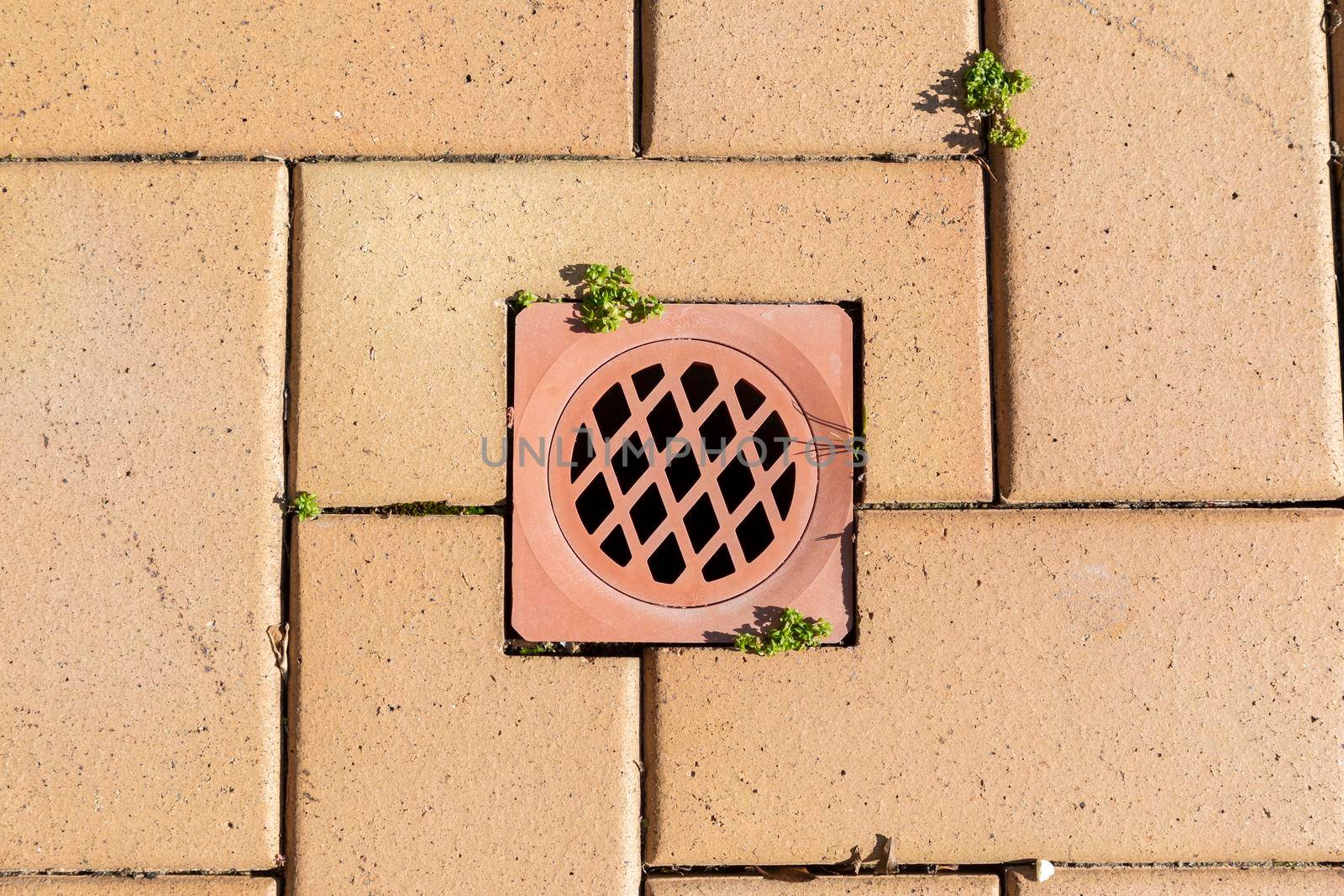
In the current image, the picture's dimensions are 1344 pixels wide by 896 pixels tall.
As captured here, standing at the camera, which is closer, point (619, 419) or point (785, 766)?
point (785, 766)

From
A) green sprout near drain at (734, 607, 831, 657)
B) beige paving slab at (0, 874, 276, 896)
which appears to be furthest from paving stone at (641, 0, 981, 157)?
beige paving slab at (0, 874, 276, 896)

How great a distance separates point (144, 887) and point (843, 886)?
1.73 meters

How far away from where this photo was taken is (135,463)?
2.12m

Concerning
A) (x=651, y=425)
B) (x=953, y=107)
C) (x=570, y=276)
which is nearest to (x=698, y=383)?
(x=651, y=425)

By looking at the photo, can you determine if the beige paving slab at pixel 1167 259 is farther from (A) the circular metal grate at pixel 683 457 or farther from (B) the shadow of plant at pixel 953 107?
(A) the circular metal grate at pixel 683 457

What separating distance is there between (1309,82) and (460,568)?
2.51 meters

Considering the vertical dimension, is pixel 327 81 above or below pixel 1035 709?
above

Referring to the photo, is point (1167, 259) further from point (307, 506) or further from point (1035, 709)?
point (307, 506)

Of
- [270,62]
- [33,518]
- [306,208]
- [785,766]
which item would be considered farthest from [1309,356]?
[33,518]

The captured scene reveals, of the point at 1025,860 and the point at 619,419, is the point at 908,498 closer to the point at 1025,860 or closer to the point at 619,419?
the point at 619,419

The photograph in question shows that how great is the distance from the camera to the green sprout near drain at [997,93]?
213 cm

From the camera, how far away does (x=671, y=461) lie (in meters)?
2.15

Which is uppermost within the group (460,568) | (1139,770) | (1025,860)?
(460,568)

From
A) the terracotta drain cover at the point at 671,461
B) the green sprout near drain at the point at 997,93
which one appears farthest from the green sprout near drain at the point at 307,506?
the green sprout near drain at the point at 997,93
